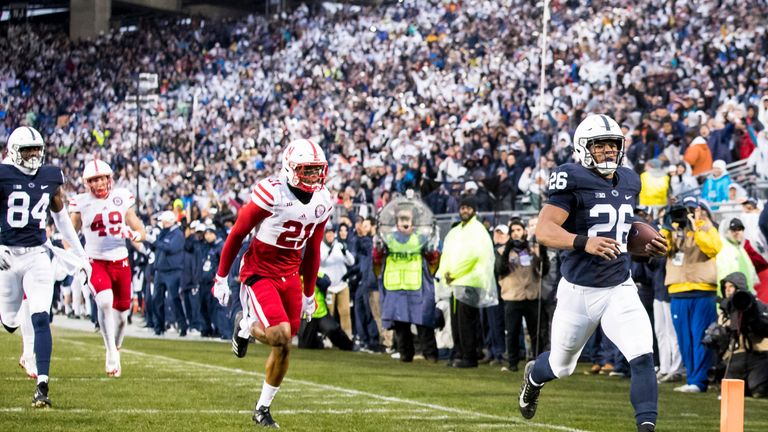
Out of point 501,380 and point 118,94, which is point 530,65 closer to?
point 501,380

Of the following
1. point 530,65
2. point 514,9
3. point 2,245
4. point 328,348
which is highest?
point 514,9

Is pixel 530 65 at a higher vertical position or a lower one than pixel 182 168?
higher

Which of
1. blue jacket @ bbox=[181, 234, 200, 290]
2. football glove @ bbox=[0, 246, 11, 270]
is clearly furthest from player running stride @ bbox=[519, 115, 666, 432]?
blue jacket @ bbox=[181, 234, 200, 290]

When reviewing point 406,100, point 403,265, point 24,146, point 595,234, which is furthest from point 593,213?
point 406,100

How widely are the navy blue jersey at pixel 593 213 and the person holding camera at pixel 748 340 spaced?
3.80 meters

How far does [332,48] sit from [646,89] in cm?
1660

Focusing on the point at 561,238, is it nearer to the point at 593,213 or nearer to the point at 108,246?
the point at 593,213

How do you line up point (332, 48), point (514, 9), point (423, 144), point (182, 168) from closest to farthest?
point (423, 144), point (514, 9), point (182, 168), point (332, 48)

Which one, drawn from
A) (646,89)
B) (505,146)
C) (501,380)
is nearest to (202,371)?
(501,380)

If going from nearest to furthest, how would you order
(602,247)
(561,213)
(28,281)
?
(602,247) → (561,213) → (28,281)

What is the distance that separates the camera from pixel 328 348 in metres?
17.4

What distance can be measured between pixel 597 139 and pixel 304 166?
6.27 feet

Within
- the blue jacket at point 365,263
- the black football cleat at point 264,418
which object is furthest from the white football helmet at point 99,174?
the blue jacket at point 365,263

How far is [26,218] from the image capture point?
373 inches
